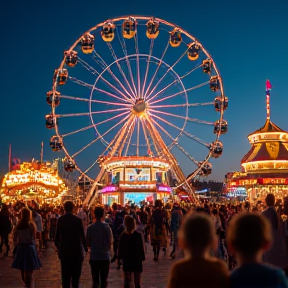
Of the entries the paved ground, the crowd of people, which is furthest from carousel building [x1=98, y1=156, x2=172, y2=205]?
the paved ground

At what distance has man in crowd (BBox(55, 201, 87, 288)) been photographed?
26.1 ft

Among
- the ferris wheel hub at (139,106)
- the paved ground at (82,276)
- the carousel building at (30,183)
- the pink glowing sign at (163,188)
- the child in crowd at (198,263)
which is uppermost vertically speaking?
the ferris wheel hub at (139,106)

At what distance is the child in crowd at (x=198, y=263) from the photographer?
3.06 metres

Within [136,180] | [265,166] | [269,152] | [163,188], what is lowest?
[163,188]

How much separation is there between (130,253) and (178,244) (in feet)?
5.17

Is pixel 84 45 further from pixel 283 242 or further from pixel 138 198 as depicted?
pixel 283 242

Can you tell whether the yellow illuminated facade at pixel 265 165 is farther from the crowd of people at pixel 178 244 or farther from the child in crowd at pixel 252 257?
the child in crowd at pixel 252 257

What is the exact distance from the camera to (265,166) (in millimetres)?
55969

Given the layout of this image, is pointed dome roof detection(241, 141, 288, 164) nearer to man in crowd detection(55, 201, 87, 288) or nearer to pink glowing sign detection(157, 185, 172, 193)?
pink glowing sign detection(157, 185, 172, 193)

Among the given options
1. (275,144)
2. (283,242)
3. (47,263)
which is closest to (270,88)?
(275,144)

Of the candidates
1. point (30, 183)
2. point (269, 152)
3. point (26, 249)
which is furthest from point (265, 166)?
point (26, 249)

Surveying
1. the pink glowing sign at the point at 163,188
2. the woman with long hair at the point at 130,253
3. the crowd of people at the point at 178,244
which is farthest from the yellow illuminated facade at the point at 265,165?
the woman with long hair at the point at 130,253

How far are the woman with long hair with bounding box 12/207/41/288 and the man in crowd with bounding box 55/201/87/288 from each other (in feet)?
3.14

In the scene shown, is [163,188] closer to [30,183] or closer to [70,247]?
[30,183]
